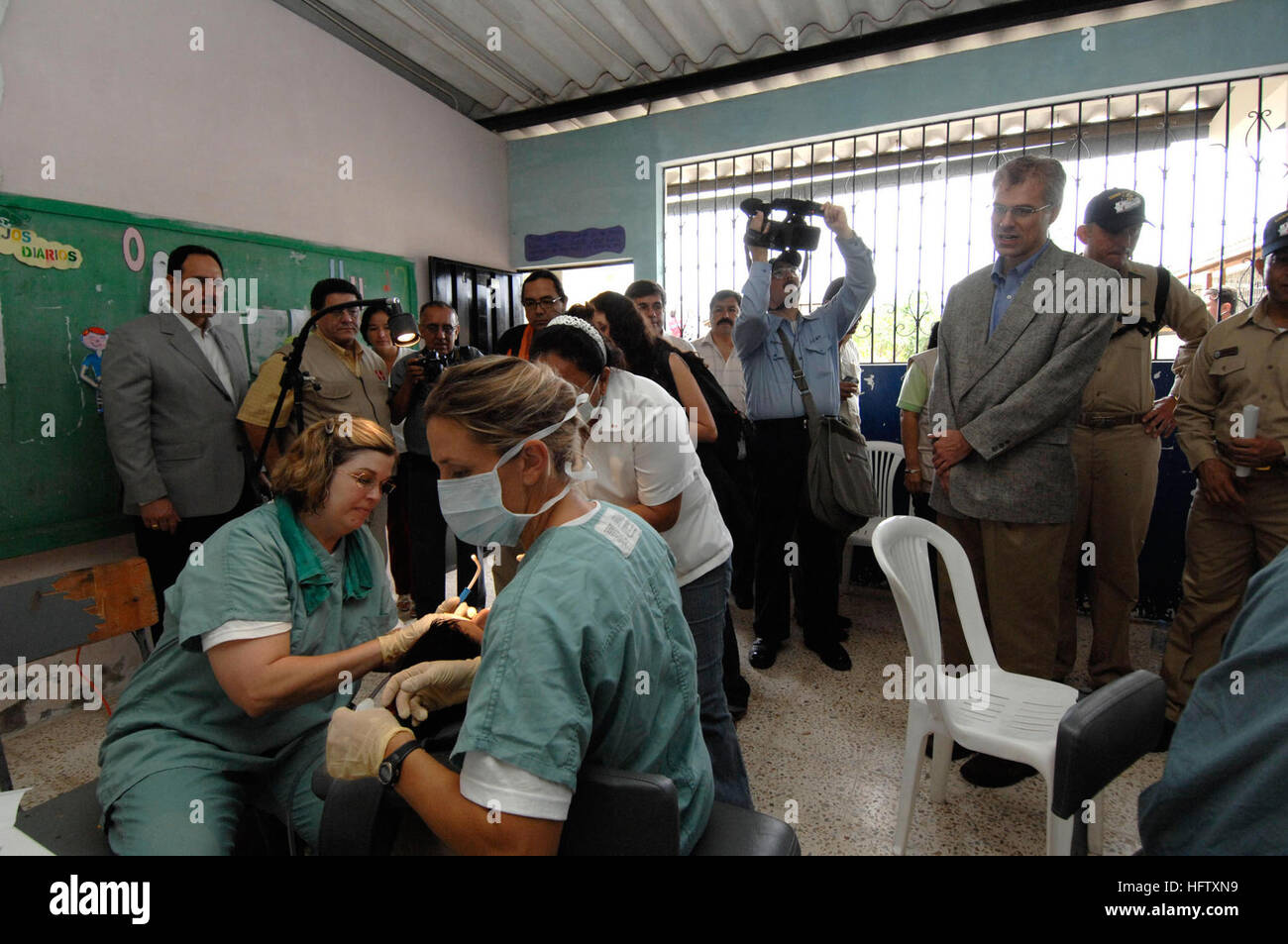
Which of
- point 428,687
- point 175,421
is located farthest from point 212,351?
point 428,687

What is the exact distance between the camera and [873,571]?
12.7 feet

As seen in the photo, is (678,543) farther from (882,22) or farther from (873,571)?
(882,22)

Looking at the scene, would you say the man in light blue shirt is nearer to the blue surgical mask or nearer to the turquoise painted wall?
the blue surgical mask

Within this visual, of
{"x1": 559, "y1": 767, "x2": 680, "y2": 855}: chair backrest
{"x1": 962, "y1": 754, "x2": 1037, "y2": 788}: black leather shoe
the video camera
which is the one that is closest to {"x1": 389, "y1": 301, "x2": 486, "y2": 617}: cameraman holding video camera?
the video camera

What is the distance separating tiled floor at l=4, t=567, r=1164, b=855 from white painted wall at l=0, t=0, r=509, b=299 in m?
2.02

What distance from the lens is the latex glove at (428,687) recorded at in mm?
1027

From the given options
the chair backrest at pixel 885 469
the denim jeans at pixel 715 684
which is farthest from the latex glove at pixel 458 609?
the chair backrest at pixel 885 469

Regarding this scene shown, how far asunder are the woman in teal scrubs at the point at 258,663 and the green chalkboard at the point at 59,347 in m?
1.85

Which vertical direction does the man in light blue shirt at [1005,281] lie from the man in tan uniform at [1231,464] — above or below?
above

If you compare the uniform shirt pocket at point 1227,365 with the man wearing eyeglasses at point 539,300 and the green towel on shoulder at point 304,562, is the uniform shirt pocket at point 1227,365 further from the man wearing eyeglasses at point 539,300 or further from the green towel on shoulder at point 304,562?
the green towel on shoulder at point 304,562

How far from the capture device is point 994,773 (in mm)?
2012

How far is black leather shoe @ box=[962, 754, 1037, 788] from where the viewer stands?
6.59 feet

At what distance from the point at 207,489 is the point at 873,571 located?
3288mm
